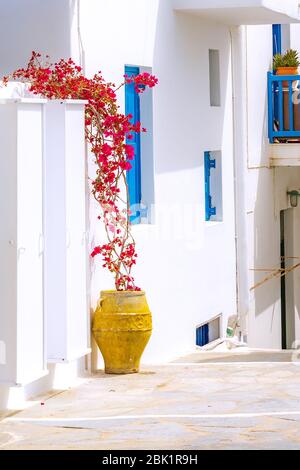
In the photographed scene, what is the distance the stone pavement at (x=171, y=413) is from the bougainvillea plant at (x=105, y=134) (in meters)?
1.26

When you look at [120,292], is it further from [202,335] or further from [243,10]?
[243,10]

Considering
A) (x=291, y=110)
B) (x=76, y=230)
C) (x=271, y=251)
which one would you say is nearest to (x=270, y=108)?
(x=291, y=110)

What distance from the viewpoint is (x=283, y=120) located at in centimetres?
2092

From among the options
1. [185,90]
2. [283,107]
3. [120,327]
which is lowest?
[120,327]

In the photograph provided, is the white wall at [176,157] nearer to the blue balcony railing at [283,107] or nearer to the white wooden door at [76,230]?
the white wooden door at [76,230]

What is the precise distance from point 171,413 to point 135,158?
15.8 feet

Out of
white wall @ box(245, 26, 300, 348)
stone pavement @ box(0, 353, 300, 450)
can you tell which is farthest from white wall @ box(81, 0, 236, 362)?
white wall @ box(245, 26, 300, 348)

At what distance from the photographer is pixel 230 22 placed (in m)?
17.6

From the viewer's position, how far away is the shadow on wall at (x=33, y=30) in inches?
494

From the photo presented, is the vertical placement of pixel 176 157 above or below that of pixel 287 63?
below

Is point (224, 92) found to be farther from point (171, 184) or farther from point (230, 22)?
point (171, 184)

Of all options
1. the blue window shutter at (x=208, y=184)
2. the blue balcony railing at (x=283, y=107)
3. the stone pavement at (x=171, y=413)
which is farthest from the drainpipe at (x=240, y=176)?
the stone pavement at (x=171, y=413)

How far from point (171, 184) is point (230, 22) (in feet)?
10.7
